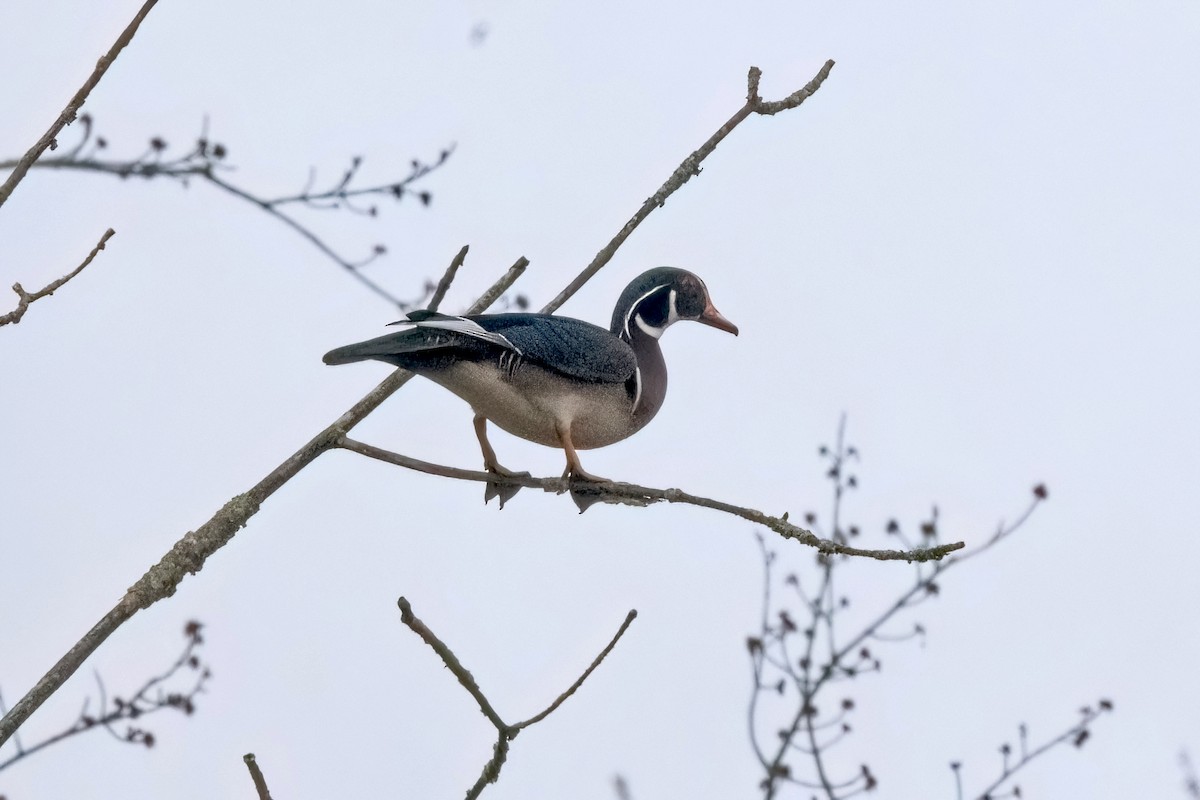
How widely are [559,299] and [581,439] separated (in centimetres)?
67

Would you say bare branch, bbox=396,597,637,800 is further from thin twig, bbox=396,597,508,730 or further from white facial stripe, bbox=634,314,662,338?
white facial stripe, bbox=634,314,662,338

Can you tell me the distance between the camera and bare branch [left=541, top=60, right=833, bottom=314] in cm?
507

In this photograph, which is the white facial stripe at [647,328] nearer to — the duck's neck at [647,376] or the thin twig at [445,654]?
the duck's neck at [647,376]

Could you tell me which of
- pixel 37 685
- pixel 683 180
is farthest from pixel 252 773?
pixel 683 180

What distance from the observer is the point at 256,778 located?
3090mm

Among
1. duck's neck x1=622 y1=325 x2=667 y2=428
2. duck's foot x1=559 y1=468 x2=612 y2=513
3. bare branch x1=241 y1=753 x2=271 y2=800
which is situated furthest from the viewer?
duck's neck x1=622 y1=325 x2=667 y2=428

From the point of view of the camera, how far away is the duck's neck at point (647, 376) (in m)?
4.70

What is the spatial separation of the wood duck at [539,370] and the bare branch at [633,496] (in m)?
0.06

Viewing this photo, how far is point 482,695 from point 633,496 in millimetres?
1123

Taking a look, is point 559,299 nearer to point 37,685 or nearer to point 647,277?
point 647,277

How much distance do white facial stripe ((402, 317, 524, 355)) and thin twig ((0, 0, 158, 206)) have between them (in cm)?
113

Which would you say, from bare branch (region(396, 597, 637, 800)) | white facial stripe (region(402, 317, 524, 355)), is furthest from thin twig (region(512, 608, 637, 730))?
white facial stripe (region(402, 317, 524, 355))

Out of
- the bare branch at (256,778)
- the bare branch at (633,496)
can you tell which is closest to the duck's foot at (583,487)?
the bare branch at (633,496)

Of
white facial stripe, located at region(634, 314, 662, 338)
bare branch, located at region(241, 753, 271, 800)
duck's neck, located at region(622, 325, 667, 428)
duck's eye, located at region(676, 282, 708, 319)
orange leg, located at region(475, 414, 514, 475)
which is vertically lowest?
bare branch, located at region(241, 753, 271, 800)
